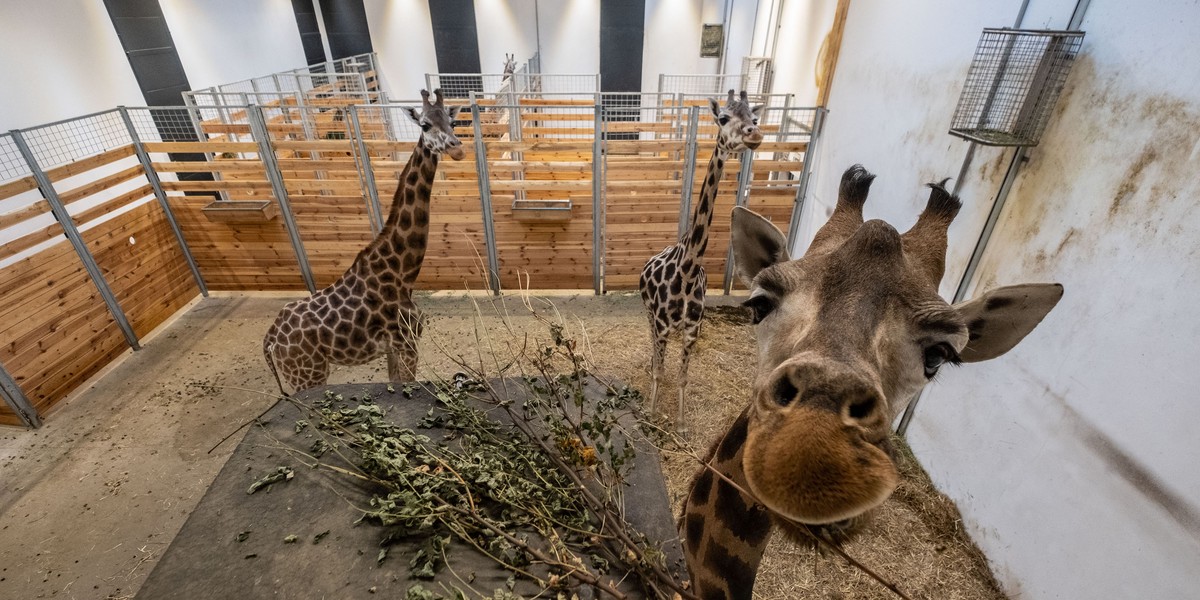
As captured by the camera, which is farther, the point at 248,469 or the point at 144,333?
the point at 144,333

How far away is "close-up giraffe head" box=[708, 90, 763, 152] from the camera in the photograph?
13.1 feet

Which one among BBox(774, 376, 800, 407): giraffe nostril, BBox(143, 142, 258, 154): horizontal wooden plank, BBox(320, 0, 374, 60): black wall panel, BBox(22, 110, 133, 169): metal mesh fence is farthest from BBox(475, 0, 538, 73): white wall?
BBox(774, 376, 800, 407): giraffe nostril

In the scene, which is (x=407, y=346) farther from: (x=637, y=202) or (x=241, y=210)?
(x=241, y=210)

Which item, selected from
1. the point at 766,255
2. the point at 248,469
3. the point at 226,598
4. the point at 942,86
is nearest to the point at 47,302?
the point at 248,469

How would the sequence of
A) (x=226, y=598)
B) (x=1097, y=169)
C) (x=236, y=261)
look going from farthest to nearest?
(x=236, y=261) < (x=1097, y=169) < (x=226, y=598)

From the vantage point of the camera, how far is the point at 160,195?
21.4 ft

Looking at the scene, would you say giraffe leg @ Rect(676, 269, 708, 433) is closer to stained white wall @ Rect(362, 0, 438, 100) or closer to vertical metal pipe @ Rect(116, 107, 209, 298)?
vertical metal pipe @ Rect(116, 107, 209, 298)

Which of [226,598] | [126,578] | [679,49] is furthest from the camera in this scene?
[679,49]

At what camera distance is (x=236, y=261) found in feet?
23.3

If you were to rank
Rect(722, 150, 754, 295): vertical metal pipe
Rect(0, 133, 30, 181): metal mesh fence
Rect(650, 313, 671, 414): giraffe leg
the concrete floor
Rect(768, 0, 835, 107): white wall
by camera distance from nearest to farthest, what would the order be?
the concrete floor → Rect(650, 313, 671, 414): giraffe leg → Rect(0, 133, 30, 181): metal mesh fence → Rect(722, 150, 754, 295): vertical metal pipe → Rect(768, 0, 835, 107): white wall

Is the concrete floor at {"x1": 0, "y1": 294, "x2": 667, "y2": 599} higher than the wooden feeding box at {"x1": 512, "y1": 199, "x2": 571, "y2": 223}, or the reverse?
the wooden feeding box at {"x1": 512, "y1": 199, "x2": 571, "y2": 223}

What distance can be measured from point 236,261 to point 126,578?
15.6 feet

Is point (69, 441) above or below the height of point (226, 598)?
below

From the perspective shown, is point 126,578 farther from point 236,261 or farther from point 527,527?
point 236,261
